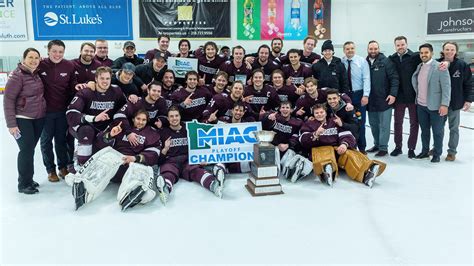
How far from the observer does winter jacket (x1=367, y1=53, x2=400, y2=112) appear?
454 centimetres

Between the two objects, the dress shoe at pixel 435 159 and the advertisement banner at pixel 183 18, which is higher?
the advertisement banner at pixel 183 18

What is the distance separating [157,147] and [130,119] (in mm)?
439

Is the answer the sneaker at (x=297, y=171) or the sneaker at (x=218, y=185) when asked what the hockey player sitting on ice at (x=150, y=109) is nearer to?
the sneaker at (x=218, y=185)

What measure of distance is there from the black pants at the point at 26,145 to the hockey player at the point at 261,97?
2.13m

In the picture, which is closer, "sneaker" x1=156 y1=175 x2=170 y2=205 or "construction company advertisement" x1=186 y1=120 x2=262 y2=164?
"sneaker" x1=156 y1=175 x2=170 y2=205

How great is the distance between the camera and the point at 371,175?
3.48 metres

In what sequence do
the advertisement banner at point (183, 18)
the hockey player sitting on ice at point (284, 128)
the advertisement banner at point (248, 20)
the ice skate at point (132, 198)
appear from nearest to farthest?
the ice skate at point (132, 198), the hockey player sitting on ice at point (284, 128), the advertisement banner at point (183, 18), the advertisement banner at point (248, 20)

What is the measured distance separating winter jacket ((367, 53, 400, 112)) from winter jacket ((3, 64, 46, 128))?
143 inches

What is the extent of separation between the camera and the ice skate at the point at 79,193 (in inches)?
113

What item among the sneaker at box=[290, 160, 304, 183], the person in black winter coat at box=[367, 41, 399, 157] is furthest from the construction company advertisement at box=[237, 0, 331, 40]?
the sneaker at box=[290, 160, 304, 183]

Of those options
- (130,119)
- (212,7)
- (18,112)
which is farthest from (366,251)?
(212,7)

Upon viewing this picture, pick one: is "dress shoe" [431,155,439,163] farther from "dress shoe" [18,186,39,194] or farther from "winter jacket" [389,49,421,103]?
"dress shoe" [18,186,39,194]

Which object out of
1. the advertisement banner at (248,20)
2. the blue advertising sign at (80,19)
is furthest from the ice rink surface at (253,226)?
the advertisement banner at (248,20)

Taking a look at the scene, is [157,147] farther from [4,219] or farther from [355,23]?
[355,23]
